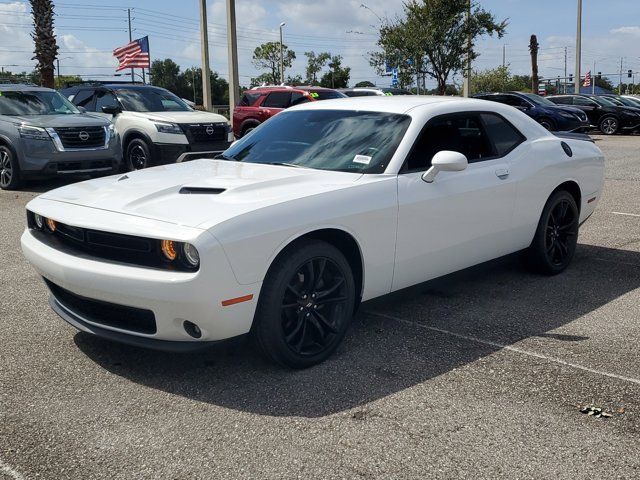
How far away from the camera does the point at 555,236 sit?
603 cm

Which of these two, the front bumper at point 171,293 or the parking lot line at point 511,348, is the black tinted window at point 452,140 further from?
the front bumper at point 171,293

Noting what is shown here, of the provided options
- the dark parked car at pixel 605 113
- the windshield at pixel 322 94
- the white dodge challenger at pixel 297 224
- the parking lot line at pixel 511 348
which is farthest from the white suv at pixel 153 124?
the dark parked car at pixel 605 113

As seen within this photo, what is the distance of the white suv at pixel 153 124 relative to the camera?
12508 millimetres

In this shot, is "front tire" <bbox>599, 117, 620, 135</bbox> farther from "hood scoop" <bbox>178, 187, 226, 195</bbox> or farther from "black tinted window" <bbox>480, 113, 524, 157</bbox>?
"hood scoop" <bbox>178, 187, 226, 195</bbox>

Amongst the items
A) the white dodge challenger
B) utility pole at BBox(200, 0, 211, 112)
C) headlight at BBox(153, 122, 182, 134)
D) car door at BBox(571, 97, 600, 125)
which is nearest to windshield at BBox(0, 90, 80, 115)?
headlight at BBox(153, 122, 182, 134)

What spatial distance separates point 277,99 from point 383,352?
15012 mm

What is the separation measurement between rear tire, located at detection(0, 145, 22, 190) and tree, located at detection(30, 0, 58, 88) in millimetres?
13074

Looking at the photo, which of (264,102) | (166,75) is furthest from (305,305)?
(166,75)

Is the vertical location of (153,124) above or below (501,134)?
above

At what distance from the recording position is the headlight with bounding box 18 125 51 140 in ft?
37.1

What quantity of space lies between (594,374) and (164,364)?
2.41 m

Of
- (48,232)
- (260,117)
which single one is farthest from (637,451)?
(260,117)

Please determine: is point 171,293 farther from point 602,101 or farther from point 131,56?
point 131,56

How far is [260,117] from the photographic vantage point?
1825cm
